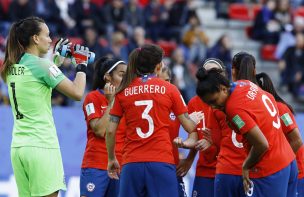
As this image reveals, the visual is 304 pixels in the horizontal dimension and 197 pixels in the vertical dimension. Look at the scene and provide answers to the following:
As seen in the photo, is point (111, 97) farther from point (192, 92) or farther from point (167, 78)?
point (192, 92)

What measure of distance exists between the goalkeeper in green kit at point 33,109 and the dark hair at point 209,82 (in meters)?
1.14

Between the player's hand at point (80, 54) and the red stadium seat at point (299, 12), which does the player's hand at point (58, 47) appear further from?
the red stadium seat at point (299, 12)

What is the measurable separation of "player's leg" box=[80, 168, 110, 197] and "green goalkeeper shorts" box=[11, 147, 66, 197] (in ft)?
4.91

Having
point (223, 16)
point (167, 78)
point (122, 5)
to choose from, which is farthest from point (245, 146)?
point (223, 16)

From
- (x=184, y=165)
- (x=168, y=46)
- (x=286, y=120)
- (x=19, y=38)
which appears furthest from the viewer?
(x=168, y=46)

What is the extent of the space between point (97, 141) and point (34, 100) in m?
1.72

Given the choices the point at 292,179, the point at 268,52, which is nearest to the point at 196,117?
the point at 292,179

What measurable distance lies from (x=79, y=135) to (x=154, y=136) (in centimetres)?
538

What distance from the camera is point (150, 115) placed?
8.12m

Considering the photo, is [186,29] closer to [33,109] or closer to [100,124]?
[100,124]

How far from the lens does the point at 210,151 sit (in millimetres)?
8992

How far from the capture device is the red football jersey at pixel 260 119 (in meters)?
7.62

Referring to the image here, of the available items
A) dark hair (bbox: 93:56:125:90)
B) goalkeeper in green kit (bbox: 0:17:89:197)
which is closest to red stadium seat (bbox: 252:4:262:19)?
dark hair (bbox: 93:56:125:90)

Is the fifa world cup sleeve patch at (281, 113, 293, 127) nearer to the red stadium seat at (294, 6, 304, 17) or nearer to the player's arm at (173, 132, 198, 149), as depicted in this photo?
the player's arm at (173, 132, 198, 149)
